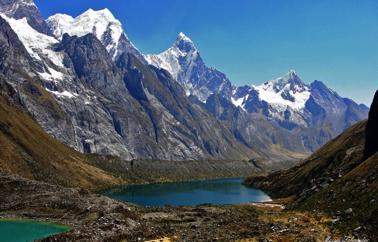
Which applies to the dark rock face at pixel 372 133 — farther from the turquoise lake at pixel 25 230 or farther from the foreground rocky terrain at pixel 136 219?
the turquoise lake at pixel 25 230

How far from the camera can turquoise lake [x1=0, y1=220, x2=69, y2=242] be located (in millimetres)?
101812

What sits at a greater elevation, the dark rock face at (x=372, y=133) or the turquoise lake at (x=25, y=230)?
the dark rock face at (x=372, y=133)

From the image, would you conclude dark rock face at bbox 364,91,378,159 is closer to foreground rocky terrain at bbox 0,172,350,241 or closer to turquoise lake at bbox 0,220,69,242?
foreground rocky terrain at bbox 0,172,350,241

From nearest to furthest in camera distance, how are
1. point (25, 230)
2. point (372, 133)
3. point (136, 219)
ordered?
point (25, 230) → point (136, 219) → point (372, 133)

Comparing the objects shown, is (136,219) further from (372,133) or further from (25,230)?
(372,133)

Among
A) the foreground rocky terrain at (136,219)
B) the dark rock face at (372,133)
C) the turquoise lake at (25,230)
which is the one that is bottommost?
the turquoise lake at (25,230)

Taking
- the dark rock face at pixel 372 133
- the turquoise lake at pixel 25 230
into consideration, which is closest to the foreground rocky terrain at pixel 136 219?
the turquoise lake at pixel 25 230

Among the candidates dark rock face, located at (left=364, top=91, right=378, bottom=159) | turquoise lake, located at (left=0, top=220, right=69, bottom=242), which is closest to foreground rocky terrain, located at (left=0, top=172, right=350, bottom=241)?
turquoise lake, located at (left=0, top=220, right=69, bottom=242)

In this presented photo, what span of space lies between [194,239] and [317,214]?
2679 centimetres

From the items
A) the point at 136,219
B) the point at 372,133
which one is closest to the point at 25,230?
the point at 136,219

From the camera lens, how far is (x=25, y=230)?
111 metres

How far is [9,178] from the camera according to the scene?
508 feet

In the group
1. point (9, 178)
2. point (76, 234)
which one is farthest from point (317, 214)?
point (9, 178)

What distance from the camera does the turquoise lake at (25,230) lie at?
101812mm
